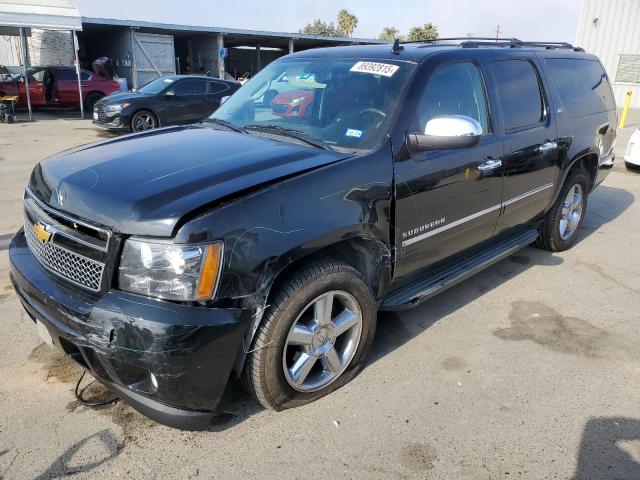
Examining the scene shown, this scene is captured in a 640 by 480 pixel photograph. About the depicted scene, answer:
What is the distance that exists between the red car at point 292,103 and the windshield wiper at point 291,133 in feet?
0.54

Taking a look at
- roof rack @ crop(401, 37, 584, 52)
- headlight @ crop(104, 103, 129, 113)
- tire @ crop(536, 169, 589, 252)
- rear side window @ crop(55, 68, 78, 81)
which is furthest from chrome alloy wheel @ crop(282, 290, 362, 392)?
rear side window @ crop(55, 68, 78, 81)

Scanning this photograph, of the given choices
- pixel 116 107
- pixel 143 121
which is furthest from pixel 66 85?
pixel 143 121

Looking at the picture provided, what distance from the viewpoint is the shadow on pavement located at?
2.46 m

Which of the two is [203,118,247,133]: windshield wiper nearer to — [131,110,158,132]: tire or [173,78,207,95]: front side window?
[131,110,158,132]: tire

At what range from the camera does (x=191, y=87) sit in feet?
44.5

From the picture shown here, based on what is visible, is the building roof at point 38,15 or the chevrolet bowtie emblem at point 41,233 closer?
the chevrolet bowtie emblem at point 41,233

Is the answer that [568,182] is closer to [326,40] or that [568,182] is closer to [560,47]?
[560,47]

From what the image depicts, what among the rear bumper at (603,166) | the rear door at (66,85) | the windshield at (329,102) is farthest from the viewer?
the rear door at (66,85)

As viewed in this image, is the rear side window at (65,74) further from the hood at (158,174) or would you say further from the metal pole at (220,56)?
the hood at (158,174)

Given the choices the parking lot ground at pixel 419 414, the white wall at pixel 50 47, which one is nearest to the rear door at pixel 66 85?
the white wall at pixel 50 47

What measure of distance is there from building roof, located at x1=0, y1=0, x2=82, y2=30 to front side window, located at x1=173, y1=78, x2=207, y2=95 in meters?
5.19

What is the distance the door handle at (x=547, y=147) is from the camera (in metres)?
4.28

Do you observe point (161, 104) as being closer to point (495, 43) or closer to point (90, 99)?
point (90, 99)

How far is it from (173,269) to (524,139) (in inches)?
118
